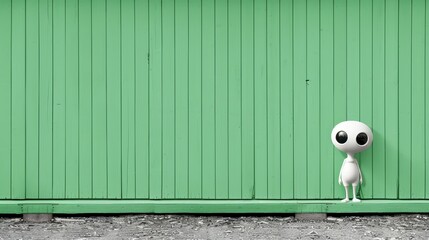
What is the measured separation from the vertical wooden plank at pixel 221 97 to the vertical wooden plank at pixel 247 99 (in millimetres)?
151

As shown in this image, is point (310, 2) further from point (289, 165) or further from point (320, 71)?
point (289, 165)

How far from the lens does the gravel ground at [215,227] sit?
5.75 meters

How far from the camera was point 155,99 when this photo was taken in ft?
20.8

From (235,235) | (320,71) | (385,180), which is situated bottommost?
(235,235)

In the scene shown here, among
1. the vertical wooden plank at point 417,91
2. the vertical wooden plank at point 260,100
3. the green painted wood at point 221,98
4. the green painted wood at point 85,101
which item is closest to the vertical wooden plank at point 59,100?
the green painted wood at point 85,101

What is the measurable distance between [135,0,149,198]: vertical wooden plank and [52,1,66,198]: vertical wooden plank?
0.48 metres

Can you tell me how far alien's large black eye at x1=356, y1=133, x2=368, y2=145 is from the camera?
6.08m

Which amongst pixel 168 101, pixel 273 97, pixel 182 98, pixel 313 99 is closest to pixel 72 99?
pixel 168 101

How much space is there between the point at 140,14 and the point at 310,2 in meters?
1.51

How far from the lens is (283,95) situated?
633cm

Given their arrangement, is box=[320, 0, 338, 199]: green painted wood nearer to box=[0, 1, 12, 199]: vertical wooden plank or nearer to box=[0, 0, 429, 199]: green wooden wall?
box=[0, 0, 429, 199]: green wooden wall

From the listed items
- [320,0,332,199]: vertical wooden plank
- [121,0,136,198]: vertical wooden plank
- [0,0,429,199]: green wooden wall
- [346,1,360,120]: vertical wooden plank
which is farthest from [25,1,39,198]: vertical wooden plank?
[346,1,360,120]: vertical wooden plank

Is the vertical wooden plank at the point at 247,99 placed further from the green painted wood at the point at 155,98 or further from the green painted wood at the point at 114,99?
the green painted wood at the point at 114,99

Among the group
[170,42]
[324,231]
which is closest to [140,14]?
[170,42]
